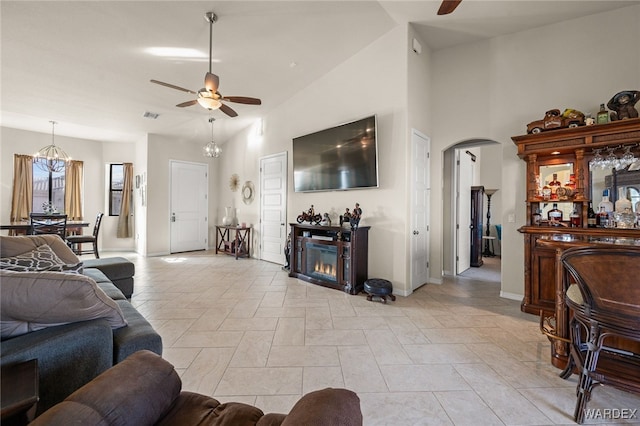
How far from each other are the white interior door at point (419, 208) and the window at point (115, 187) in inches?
318

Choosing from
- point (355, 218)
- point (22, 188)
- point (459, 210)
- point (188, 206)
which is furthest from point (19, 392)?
point (22, 188)

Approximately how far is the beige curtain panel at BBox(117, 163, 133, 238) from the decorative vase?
2.89 metres

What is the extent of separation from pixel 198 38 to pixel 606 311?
183 inches

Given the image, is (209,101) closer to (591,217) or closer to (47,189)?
(591,217)

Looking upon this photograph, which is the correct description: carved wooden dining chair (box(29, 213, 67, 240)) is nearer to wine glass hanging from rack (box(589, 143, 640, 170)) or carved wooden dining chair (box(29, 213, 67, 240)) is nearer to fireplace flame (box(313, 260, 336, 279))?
fireplace flame (box(313, 260, 336, 279))

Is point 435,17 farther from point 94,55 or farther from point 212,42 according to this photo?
point 94,55

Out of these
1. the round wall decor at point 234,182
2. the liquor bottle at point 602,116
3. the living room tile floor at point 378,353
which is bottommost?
the living room tile floor at point 378,353

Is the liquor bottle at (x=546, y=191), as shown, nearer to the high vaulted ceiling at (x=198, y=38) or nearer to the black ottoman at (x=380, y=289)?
the high vaulted ceiling at (x=198, y=38)

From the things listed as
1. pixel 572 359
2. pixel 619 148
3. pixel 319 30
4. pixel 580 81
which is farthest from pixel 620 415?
pixel 319 30

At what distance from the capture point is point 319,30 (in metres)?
3.50

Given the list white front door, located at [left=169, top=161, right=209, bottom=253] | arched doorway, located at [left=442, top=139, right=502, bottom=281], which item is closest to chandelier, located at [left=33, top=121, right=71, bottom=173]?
white front door, located at [left=169, top=161, right=209, bottom=253]

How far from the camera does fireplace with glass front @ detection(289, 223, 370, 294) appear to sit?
3.88 meters

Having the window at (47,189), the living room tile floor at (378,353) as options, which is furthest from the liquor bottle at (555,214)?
the window at (47,189)

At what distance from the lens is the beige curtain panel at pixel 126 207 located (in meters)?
7.70
